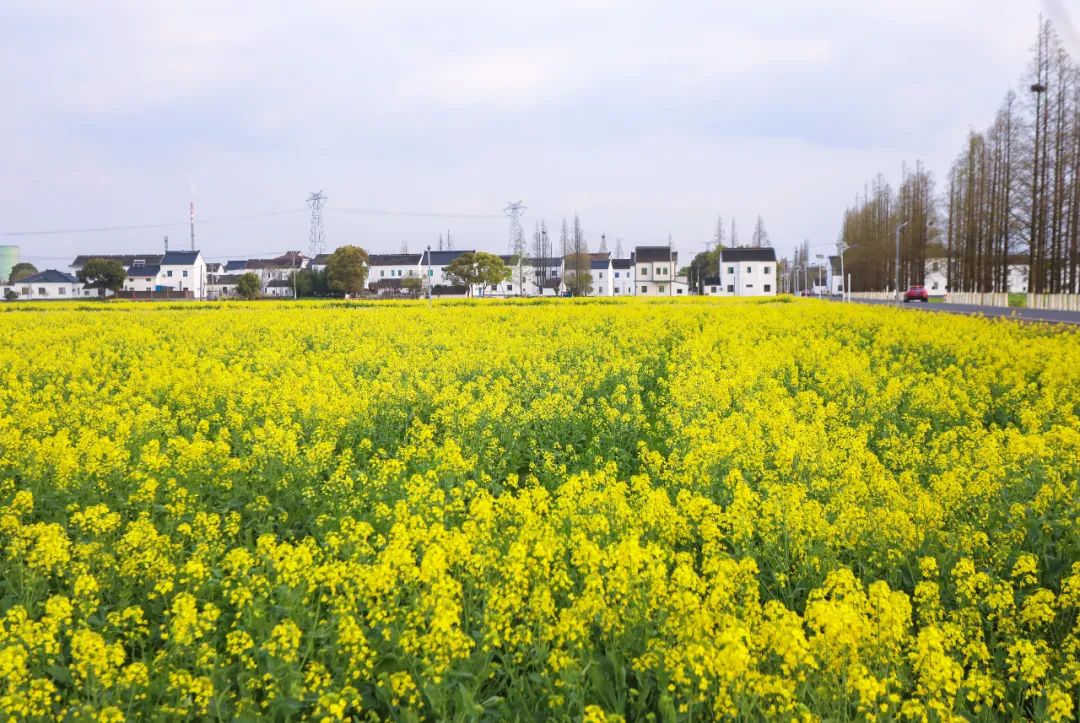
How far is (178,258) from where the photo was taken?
333ft

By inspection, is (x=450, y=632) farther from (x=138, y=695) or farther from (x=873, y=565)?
(x=873, y=565)

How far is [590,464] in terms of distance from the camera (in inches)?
317

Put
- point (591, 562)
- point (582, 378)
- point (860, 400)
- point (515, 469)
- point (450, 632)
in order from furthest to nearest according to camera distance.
A: 1. point (582, 378)
2. point (860, 400)
3. point (515, 469)
4. point (591, 562)
5. point (450, 632)

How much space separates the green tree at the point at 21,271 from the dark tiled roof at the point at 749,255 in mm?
95119

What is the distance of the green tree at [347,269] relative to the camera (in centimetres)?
7138

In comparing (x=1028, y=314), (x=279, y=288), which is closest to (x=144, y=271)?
(x=279, y=288)

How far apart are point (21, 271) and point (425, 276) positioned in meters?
60.5

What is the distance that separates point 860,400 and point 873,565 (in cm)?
544

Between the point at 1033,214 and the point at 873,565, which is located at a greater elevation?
the point at 1033,214

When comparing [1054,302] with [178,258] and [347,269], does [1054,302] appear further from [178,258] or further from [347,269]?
[178,258]

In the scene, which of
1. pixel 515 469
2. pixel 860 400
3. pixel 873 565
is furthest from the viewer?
pixel 860 400

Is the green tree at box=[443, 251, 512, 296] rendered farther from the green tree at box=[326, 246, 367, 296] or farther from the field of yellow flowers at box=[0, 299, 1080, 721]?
the field of yellow flowers at box=[0, 299, 1080, 721]

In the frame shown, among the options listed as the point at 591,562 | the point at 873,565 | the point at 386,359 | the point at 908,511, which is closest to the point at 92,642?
the point at 591,562

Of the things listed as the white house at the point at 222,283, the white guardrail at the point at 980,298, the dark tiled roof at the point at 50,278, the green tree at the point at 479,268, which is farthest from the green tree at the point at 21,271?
the white guardrail at the point at 980,298
